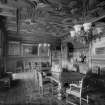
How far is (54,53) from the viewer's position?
28.6 feet

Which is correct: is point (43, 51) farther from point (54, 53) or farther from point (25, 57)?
point (25, 57)

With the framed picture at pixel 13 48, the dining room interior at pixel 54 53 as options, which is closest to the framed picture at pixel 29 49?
the dining room interior at pixel 54 53

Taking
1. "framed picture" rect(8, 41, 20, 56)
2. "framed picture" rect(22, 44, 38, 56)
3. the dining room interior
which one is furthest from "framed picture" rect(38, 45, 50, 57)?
"framed picture" rect(8, 41, 20, 56)

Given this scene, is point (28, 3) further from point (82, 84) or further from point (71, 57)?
point (71, 57)

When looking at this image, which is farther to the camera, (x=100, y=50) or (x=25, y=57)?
(x=25, y=57)

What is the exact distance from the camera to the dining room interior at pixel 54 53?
2760mm

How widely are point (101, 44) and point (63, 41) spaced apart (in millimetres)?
3656

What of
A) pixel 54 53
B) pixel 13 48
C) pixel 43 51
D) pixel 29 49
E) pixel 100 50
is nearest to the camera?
pixel 100 50

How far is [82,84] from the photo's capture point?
2.46m

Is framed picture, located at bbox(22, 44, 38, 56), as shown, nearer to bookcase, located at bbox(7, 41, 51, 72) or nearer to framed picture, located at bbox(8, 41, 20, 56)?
bookcase, located at bbox(7, 41, 51, 72)

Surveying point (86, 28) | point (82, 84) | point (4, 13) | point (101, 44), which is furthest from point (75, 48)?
point (4, 13)

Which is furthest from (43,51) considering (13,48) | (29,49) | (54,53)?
(13,48)

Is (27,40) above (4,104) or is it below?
above

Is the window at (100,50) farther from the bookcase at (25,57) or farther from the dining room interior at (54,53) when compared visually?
the bookcase at (25,57)
